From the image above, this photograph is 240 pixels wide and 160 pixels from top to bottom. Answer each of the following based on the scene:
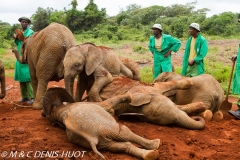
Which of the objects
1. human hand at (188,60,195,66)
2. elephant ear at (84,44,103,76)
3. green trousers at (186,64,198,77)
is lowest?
green trousers at (186,64,198,77)

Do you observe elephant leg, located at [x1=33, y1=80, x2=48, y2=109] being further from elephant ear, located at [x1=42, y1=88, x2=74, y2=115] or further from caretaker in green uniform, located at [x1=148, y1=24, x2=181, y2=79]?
caretaker in green uniform, located at [x1=148, y1=24, x2=181, y2=79]

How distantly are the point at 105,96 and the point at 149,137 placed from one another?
1.35 meters

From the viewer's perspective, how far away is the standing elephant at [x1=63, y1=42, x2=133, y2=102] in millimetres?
5395

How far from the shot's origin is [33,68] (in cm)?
690

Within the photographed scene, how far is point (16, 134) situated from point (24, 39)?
12.4ft

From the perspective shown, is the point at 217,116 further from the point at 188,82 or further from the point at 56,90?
the point at 56,90

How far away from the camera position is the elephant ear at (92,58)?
18.2 feet

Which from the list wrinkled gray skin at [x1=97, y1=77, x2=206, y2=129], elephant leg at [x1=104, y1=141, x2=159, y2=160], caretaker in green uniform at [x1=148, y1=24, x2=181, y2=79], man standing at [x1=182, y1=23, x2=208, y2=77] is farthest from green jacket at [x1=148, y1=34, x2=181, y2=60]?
elephant leg at [x1=104, y1=141, x2=159, y2=160]

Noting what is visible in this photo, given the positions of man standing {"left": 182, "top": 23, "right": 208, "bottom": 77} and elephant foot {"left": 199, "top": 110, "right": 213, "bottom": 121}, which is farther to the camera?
man standing {"left": 182, "top": 23, "right": 208, "bottom": 77}

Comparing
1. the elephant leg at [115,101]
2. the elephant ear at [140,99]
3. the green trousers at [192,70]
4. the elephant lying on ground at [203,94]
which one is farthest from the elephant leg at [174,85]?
the green trousers at [192,70]

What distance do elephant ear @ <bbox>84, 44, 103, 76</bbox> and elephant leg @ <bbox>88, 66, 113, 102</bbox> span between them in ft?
0.28

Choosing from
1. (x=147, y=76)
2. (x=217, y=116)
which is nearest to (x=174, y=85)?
(x=217, y=116)

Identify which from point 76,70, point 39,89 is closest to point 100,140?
point 76,70

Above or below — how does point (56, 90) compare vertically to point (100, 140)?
above
